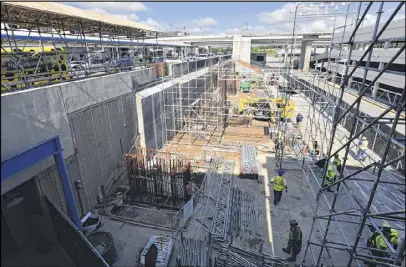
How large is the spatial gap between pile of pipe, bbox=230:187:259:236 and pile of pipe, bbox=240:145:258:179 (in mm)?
1238

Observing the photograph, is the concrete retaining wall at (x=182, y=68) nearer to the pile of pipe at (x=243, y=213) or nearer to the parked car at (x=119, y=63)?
the parked car at (x=119, y=63)

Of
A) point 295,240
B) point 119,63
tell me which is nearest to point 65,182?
point 295,240

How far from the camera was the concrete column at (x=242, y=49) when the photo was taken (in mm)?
48500

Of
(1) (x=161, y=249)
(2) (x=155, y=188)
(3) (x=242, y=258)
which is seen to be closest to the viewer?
(3) (x=242, y=258)

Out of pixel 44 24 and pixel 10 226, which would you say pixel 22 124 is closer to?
pixel 10 226

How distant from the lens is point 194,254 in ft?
19.7

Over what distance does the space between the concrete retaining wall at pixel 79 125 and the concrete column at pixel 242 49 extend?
131 ft

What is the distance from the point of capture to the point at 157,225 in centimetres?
794

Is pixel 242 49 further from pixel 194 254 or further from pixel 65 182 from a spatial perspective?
pixel 194 254

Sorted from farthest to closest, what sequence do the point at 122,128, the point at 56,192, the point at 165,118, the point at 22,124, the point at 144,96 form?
the point at 165,118, the point at 144,96, the point at 122,128, the point at 56,192, the point at 22,124

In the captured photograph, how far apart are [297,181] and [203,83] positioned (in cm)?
1316

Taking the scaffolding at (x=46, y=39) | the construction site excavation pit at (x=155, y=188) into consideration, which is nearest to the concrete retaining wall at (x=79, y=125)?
the scaffolding at (x=46, y=39)

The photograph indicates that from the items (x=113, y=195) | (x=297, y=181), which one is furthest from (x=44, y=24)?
(x=297, y=181)

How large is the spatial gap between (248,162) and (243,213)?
347 cm
